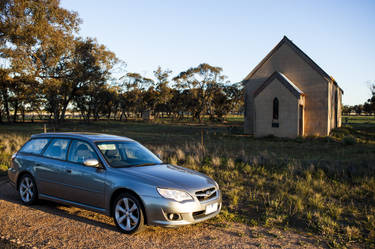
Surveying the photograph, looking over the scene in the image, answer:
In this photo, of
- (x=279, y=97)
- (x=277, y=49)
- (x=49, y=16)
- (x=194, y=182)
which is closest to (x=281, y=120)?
(x=279, y=97)

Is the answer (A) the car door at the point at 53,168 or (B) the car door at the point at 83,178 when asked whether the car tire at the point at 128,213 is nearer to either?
(B) the car door at the point at 83,178

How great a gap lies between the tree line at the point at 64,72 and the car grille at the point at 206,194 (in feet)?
82.9

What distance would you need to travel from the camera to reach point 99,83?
1781 inches

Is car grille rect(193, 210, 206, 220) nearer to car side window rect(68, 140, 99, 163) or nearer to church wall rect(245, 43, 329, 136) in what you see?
car side window rect(68, 140, 99, 163)

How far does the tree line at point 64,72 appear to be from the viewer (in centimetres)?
2589

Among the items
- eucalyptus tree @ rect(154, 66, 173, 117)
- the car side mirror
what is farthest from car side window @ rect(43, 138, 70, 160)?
eucalyptus tree @ rect(154, 66, 173, 117)

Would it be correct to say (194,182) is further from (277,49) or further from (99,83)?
(99,83)

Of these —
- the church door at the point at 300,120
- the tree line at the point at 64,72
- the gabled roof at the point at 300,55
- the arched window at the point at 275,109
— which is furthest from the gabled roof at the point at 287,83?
the tree line at the point at 64,72

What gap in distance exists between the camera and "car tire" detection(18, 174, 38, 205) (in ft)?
21.9

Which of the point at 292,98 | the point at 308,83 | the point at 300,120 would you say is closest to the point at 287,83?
the point at 292,98

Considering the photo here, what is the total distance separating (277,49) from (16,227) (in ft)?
93.6

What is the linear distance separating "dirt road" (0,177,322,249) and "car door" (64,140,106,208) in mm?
432

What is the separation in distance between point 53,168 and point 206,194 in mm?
3126

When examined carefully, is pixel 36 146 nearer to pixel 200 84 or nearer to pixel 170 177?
pixel 170 177
